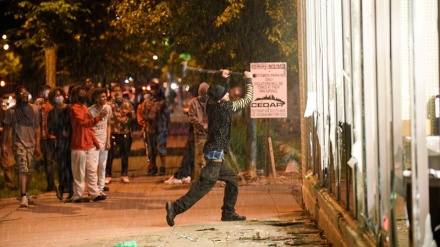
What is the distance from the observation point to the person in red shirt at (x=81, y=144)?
1503 centimetres

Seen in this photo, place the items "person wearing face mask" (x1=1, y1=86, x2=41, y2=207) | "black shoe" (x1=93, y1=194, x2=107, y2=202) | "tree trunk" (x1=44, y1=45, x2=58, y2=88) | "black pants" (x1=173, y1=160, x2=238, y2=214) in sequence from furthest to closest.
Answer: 1. "tree trunk" (x1=44, y1=45, x2=58, y2=88)
2. "black shoe" (x1=93, y1=194, x2=107, y2=202)
3. "person wearing face mask" (x1=1, y1=86, x2=41, y2=207)
4. "black pants" (x1=173, y1=160, x2=238, y2=214)

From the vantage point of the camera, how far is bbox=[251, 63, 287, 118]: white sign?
57.4ft

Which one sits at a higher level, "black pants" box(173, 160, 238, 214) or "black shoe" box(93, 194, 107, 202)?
"black pants" box(173, 160, 238, 214)

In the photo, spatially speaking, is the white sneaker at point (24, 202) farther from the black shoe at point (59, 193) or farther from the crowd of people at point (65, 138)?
the black shoe at point (59, 193)


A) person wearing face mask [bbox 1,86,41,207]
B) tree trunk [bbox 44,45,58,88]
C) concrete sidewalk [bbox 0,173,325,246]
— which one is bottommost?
concrete sidewalk [bbox 0,173,325,246]

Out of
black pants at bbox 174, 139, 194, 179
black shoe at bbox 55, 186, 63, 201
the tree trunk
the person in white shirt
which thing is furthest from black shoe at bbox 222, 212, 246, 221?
the tree trunk

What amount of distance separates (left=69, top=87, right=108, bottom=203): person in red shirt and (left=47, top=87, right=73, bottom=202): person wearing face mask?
514 millimetres

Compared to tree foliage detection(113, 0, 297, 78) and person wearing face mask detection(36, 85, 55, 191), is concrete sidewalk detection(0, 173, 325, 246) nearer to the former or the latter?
person wearing face mask detection(36, 85, 55, 191)

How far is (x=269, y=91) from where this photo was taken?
17531 mm

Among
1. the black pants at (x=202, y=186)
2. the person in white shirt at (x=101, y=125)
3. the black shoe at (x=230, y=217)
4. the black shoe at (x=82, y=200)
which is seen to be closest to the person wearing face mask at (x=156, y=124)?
the person in white shirt at (x=101, y=125)

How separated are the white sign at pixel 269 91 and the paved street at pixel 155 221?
1.42 meters

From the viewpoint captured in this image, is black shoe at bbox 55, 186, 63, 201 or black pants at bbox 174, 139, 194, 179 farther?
black pants at bbox 174, 139, 194, 179

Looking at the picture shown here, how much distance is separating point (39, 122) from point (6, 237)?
174 inches

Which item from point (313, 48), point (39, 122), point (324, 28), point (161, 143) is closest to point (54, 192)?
point (39, 122)
